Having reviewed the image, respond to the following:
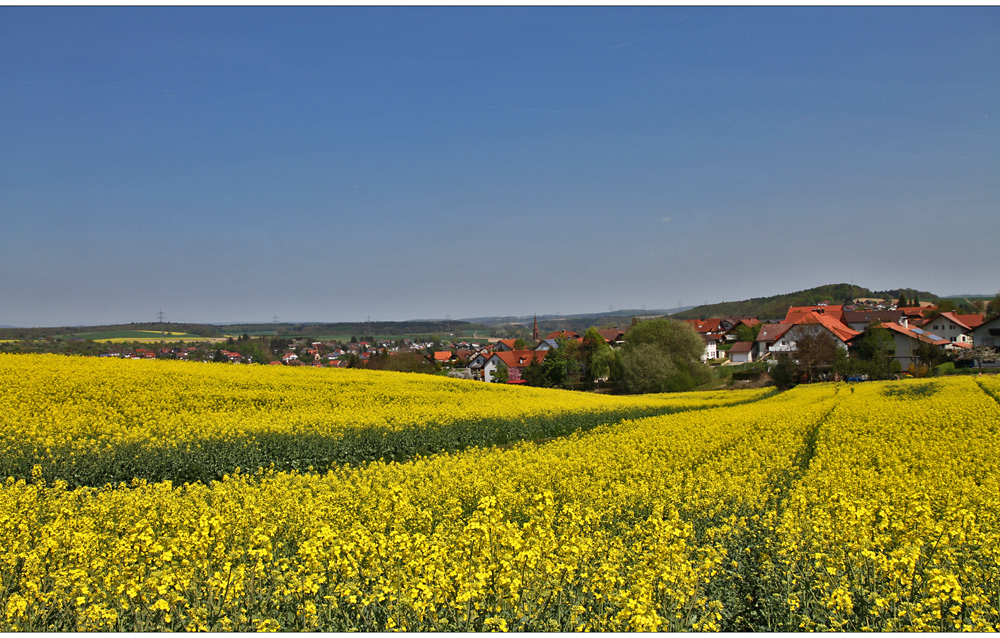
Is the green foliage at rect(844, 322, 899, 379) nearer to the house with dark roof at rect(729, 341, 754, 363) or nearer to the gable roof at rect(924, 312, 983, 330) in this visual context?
the house with dark roof at rect(729, 341, 754, 363)

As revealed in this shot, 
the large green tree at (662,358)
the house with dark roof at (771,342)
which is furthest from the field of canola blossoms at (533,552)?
the house with dark roof at (771,342)

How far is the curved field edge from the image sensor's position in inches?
497

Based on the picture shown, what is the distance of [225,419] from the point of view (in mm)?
16453

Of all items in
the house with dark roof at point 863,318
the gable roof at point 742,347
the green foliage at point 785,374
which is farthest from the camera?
the house with dark roof at point 863,318

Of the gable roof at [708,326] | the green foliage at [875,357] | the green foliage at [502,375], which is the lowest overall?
the green foliage at [502,375]

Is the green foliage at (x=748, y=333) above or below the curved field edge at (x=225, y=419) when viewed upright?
above

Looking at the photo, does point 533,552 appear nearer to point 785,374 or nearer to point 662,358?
point 785,374

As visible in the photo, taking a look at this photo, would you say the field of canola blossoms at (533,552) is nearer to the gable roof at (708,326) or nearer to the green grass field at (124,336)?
the green grass field at (124,336)

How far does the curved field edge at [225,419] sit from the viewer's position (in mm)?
12625

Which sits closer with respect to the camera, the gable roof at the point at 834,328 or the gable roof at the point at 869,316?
the gable roof at the point at 834,328

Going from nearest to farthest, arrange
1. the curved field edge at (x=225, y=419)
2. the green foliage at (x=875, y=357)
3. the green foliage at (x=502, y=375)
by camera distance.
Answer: the curved field edge at (x=225, y=419) < the green foliage at (x=875, y=357) < the green foliage at (x=502, y=375)

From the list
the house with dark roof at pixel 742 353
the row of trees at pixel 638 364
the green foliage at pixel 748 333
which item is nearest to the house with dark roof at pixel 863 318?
the green foliage at pixel 748 333

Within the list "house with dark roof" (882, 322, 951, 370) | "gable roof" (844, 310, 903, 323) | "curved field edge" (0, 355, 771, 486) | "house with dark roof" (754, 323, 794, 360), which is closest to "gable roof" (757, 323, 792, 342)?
"house with dark roof" (754, 323, 794, 360)

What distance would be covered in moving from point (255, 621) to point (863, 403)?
26.0 meters
